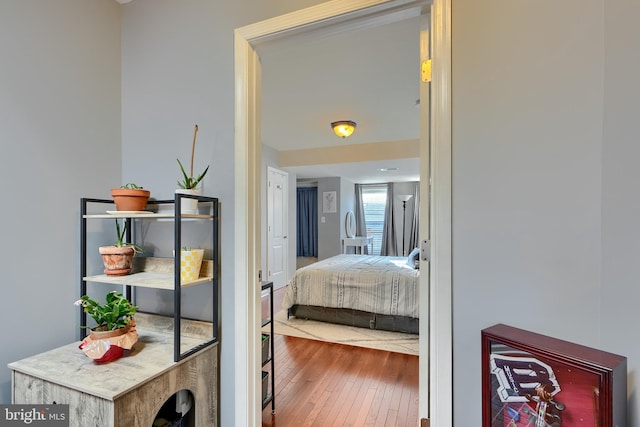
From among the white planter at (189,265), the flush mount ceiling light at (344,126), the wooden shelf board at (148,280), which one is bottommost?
the wooden shelf board at (148,280)

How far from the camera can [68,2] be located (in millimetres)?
1454

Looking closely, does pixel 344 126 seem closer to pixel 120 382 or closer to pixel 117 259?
pixel 117 259

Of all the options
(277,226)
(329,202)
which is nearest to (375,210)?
(329,202)

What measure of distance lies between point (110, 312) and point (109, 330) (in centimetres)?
7

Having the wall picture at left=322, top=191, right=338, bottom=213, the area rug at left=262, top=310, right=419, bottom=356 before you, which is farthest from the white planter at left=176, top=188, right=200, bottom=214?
the wall picture at left=322, top=191, right=338, bottom=213

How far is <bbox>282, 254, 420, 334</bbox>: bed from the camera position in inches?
120

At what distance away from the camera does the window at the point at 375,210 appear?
7.60 meters

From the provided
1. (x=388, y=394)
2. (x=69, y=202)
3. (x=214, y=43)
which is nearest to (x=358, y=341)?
(x=388, y=394)

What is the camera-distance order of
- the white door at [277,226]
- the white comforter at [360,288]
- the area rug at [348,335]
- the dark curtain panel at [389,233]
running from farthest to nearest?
the dark curtain panel at [389,233] < the white door at [277,226] < the white comforter at [360,288] < the area rug at [348,335]

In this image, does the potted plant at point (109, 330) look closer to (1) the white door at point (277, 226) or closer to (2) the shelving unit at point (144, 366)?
(2) the shelving unit at point (144, 366)

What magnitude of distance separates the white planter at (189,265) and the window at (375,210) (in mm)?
6621

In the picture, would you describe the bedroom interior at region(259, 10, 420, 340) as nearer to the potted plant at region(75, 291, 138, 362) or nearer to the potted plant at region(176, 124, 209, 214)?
the potted plant at region(176, 124, 209, 214)

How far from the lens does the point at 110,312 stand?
4.10 feet

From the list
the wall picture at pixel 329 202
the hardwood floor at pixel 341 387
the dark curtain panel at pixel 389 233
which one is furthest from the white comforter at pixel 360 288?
the dark curtain panel at pixel 389 233
